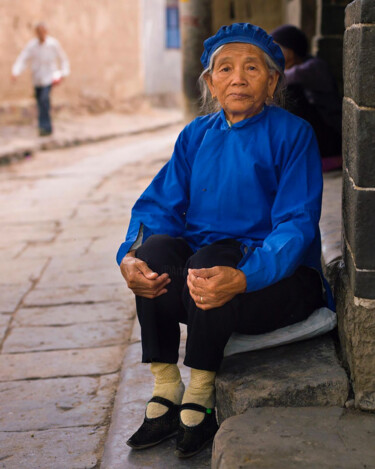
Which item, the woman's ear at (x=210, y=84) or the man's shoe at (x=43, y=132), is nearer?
the woman's ear at (x=210, y=84)

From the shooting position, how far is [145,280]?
2.13 meters

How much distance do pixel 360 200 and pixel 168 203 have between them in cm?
71

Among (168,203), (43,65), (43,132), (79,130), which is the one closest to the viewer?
(168,203)

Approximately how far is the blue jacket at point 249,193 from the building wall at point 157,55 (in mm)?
17234

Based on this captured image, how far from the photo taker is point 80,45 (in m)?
16.7

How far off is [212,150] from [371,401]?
89cm

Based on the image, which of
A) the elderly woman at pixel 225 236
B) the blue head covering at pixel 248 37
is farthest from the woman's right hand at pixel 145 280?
the blue head covering at pixel 248 37

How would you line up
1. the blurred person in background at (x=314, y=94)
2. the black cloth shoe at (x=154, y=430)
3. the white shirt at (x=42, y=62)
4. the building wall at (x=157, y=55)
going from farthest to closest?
the building wall at (x=157, y=55), the white shirt at (x=42, y=62), the blurred person in background at (x=314, y=94), the black cloth shoe at (x=154, y=430)

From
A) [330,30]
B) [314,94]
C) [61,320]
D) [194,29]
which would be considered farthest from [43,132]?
[61,320]

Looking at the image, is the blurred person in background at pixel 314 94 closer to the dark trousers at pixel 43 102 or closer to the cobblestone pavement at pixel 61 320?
the cobblestone pavement at pixel 61 320

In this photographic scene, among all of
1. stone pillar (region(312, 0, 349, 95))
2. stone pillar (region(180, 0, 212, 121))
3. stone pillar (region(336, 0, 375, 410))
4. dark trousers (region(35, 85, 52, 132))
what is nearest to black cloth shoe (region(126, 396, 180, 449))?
stone pillar (region(336, 0, 375, 410))

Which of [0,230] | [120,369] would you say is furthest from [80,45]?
[120,369]

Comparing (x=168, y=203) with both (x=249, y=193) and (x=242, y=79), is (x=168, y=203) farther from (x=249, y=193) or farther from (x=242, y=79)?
(x=242, y=79)

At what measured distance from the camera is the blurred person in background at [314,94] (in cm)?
484
